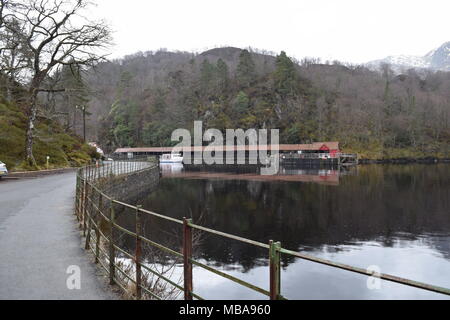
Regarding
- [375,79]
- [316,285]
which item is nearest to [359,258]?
[316,285]

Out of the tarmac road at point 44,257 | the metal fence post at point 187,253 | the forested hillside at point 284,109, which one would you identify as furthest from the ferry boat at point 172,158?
the metal fence post at point 187,253

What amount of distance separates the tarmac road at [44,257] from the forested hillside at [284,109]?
8977 centimetres

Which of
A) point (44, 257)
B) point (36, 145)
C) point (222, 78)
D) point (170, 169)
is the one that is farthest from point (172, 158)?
point (44, 257)

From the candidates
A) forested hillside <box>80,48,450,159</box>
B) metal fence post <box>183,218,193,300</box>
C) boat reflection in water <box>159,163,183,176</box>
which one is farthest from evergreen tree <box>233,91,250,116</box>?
metal fence post <box>183,218,193,300</box>

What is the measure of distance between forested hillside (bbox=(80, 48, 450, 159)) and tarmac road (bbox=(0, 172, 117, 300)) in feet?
295

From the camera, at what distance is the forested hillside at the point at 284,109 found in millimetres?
105875

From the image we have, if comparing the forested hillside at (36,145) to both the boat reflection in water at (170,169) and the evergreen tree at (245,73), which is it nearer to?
the boat reflection in water at (170,169)

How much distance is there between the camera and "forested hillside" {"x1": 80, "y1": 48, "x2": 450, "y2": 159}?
10588 cm

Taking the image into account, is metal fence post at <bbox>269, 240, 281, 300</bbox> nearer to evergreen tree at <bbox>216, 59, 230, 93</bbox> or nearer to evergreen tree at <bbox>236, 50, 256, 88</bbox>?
A: evergreen tree at <bbox>216, 59, 230, 93</bbox>

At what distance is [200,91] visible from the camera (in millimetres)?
126312

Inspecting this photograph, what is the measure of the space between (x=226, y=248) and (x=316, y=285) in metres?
5.08
